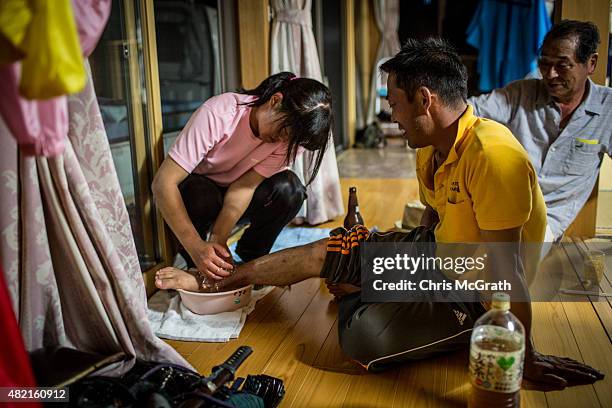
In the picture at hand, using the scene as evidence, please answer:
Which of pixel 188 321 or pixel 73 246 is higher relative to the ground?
pixel 73 246

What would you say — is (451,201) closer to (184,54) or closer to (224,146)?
(224,146)

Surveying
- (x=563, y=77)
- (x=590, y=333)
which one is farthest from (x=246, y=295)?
(x=563, y=77)

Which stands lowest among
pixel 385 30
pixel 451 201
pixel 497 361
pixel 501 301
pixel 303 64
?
pixel 497 361

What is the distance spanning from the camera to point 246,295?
200 centimetres

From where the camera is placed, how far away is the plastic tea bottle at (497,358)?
47.6 inches

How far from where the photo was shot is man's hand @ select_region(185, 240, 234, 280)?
1875mm

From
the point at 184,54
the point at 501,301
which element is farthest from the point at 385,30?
the point at 501,301

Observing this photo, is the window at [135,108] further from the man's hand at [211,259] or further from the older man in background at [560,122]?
the older man in background at [560,122]

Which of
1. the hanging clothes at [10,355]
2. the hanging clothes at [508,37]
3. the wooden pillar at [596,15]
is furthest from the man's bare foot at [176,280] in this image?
the hanging clothes at [508,37]

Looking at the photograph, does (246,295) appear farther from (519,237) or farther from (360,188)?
(360,188)

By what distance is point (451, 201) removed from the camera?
A: 1560 millimetres

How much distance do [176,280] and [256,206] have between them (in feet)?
1.58

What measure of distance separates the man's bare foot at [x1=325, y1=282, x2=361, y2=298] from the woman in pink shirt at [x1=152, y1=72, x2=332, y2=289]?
0.37m

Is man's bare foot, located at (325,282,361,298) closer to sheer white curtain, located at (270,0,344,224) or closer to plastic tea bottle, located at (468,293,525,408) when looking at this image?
plastic tea bottle, located at (468,293,525,408)
